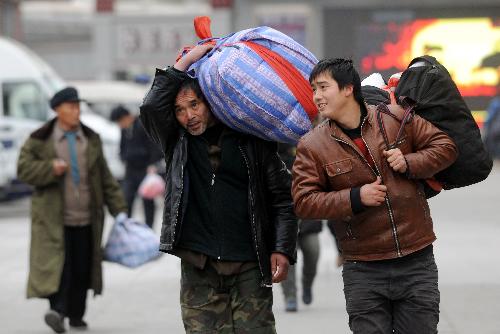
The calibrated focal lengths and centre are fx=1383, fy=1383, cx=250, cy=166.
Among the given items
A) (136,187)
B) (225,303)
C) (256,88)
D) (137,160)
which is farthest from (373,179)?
(136,187)

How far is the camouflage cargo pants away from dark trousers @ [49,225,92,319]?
133 inches

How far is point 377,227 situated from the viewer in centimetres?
532

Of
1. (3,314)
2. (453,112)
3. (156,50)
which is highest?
(156,50)

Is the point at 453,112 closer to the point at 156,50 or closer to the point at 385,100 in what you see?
the point at 385,100

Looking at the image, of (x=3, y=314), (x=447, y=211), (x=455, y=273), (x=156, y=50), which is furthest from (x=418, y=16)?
(x=3, y=314)

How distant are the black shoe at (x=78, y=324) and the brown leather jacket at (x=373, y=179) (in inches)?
165

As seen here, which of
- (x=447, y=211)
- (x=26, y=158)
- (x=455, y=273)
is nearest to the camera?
(x=26, y=158)

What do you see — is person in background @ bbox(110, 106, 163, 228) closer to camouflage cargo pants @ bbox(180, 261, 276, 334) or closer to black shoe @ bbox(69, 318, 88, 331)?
black shoe @ bbox(69, 318, 88, 331)

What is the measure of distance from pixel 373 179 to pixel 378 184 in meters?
0.08

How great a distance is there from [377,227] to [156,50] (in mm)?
32495

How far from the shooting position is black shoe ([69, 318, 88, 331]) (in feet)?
30.4

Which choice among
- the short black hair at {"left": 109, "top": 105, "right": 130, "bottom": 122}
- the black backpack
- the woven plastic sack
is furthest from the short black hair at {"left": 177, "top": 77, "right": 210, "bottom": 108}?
the short black hair at {"left": 109, "top": 105, "right": 130, "bottom": 122}

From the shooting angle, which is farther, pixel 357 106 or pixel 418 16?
pixel 418 16

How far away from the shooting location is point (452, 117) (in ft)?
17.9
